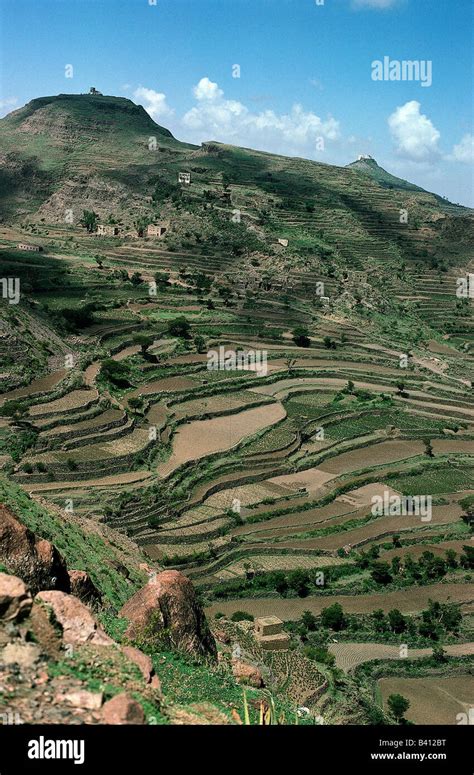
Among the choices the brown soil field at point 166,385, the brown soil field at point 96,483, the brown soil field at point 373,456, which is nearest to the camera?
the brown soil field at point 96,483

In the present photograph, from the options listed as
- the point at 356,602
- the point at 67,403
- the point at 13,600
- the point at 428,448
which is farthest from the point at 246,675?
the point at 428,448

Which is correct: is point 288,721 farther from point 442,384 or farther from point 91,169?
point 91,169

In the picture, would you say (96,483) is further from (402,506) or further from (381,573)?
(402,506)

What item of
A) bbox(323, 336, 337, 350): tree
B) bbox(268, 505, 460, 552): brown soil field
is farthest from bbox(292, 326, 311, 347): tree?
bbox(268, 505, 460, 552): brown soil field

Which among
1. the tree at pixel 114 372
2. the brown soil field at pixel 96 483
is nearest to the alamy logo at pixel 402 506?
the brown soil field at pixel 96 483

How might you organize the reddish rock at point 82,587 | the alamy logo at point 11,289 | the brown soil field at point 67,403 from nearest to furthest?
the reddish rock at point 82,587, the brown soil field at point 67,403, the alamy logo at point 11,289

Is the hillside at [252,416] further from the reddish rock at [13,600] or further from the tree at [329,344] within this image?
the reddish rock at [13,600]
